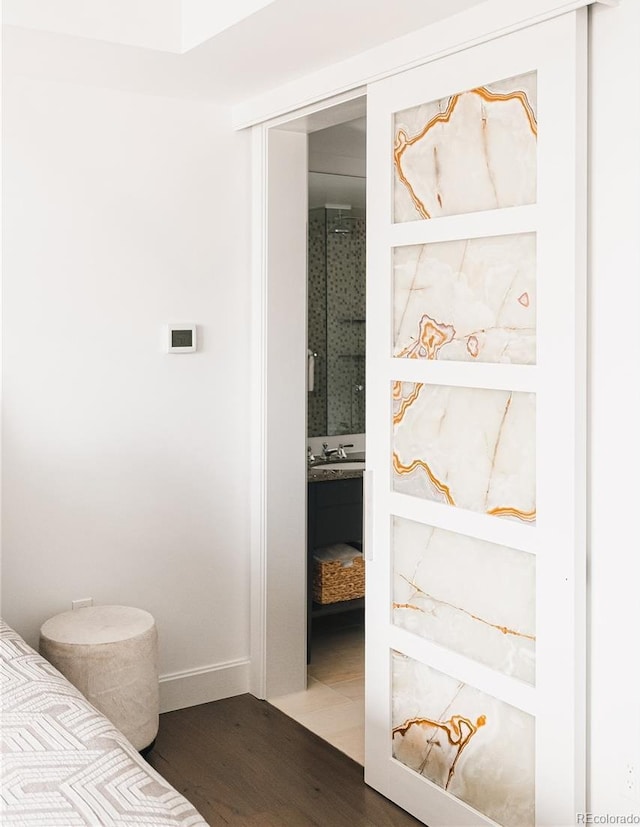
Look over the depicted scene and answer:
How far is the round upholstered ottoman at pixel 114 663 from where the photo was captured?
2.97m

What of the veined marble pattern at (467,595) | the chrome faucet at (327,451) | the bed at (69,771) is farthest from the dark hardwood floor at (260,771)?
the chrome faucet at (327,451)

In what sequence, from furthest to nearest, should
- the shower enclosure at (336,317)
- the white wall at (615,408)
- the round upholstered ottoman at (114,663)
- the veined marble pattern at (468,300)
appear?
the shower enclosure at (336,317)
the round upholstered ottoman at (114,663)
the veined marble pattern at (468,300)
the white wall at (615,408)

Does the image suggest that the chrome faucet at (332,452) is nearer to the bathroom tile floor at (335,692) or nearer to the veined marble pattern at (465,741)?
the bathroom tile floor at (335,692)

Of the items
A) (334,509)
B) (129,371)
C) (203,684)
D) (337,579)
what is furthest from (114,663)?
(334,509)

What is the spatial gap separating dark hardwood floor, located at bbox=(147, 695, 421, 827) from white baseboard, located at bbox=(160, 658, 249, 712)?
0.04 m

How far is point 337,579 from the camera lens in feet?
14.0

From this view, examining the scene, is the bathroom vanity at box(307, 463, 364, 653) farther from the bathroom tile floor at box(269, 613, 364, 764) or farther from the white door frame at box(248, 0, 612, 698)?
the white door frame at box(248, 0, 612, 698)

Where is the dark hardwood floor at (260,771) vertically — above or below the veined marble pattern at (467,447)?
below

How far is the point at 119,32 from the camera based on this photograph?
2.88 meters

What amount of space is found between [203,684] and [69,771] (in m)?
1.97

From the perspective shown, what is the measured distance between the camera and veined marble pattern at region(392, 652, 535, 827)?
2459 mm

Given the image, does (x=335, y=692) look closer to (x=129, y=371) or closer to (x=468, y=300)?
(x=129, y=371)

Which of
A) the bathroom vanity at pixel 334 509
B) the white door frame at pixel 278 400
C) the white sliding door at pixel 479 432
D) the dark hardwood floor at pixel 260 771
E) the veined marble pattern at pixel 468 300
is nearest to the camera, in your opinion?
the white sliding door at pixel 479 432

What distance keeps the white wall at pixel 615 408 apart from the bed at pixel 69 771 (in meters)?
1.11
